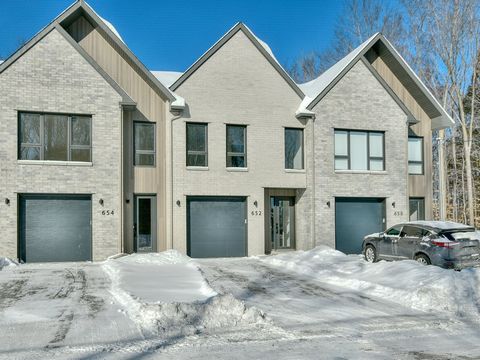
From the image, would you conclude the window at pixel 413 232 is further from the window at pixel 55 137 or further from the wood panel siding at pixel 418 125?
the window at pixel 55 137

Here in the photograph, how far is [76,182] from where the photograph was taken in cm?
1719

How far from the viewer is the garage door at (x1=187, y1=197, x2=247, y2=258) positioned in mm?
19109

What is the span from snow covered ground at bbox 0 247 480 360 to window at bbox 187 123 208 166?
5.78 metres

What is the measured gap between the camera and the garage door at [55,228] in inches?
665

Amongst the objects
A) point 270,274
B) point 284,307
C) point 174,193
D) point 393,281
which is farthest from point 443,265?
point 174,193

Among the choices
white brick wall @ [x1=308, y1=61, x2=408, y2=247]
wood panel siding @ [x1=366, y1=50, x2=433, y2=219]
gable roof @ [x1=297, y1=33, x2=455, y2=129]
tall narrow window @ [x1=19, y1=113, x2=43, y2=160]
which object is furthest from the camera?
wood panel siding @ [x1=366, y1=50, x2=433, y2=219]

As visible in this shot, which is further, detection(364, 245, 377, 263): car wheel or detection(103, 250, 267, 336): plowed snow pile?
detection(364, 245, 377, 263): car wheel

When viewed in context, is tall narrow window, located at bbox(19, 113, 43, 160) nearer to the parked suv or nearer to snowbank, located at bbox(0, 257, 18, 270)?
snowbank, located at bbox(0, 257, 18, 270)

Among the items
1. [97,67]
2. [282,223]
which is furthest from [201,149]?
[97,67]

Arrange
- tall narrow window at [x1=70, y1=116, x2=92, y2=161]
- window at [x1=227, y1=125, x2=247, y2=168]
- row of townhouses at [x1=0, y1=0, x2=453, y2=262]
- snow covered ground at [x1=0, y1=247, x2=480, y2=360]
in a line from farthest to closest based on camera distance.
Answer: window at [x1=227, y1=125, x2=247, y2=168] < tall narrow window at [x1=70, y1=116, x2=92, y2=161] < row of townhouses at [x1=0, y1=0, x2=453, y2=262] < snow covered ground at [x1=0, y1=247, x2=480, y2=360]

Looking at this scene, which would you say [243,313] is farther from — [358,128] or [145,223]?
[358,128]

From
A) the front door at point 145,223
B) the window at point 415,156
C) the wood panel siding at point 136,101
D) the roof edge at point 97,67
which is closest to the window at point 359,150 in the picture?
the window at point 415,156

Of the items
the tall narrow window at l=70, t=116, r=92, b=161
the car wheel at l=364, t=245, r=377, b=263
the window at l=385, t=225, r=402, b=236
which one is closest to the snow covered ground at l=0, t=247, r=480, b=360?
the window at l=385, t=225, r=402, b=236

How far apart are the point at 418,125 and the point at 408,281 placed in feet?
42.6
